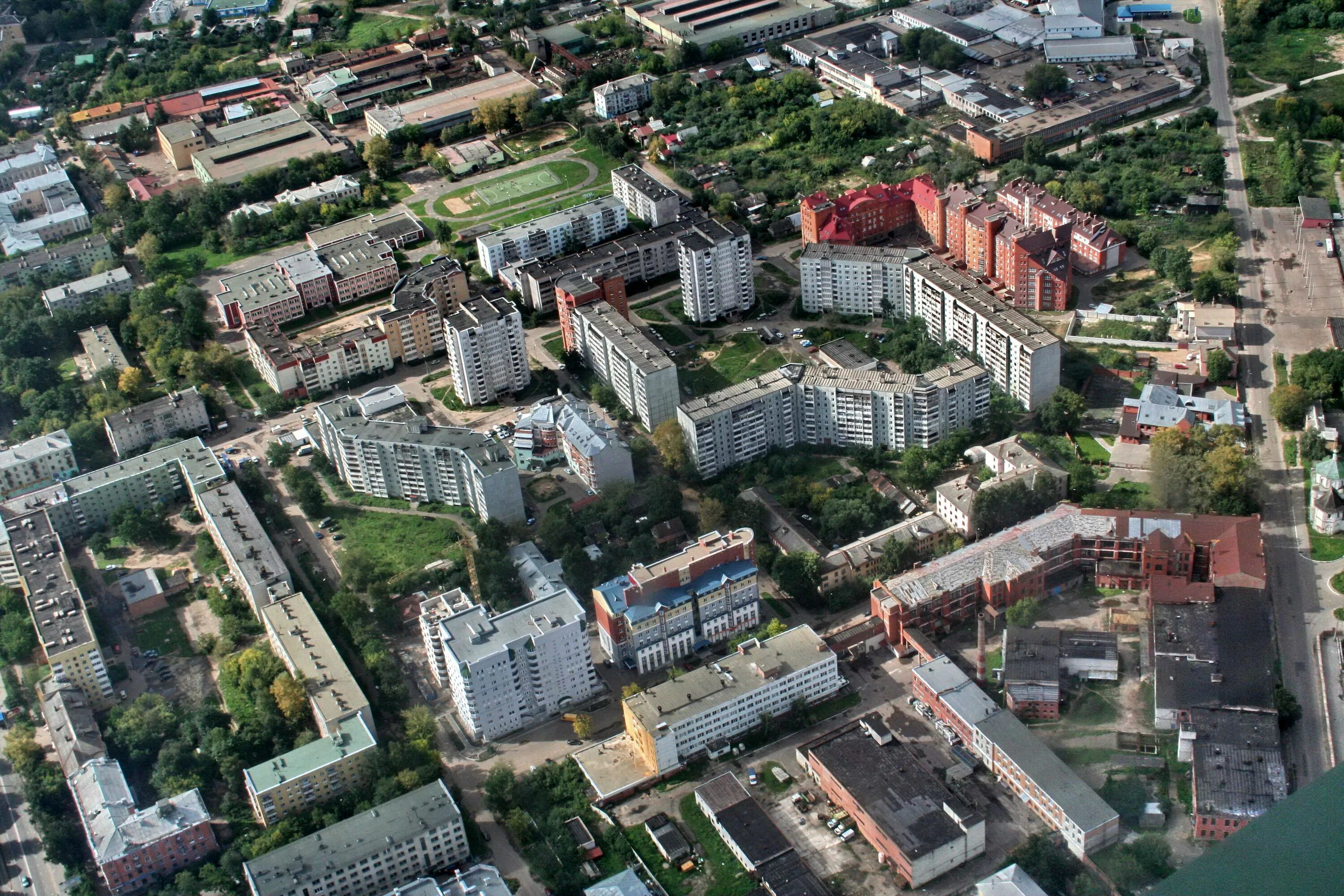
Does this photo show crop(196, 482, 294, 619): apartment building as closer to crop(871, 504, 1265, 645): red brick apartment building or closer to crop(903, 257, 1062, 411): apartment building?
crop(871, 504, 1265, 645): red brick apartment building

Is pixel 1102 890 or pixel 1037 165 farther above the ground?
pixel 1037 165

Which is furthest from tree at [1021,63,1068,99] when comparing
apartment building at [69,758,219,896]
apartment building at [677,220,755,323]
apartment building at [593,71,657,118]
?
apartment building at [69,758,219,896]

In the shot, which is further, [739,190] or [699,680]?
[739,190]

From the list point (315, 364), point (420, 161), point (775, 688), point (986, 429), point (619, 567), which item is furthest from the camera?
point (420, 161)

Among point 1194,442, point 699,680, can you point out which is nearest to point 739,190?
point 1194,442

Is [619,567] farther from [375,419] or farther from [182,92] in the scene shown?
[182,92]

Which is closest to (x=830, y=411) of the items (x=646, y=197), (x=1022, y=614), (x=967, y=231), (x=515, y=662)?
(x=1022, y=614)
